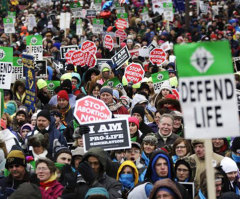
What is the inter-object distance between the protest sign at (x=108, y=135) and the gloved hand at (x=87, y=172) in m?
1.03

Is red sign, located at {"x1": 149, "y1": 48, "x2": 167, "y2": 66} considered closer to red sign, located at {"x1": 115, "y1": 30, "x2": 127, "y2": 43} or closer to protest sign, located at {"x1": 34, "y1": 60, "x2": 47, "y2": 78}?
protest sign, located at {"x1": 34, "y1": 60, "x2": 47, "y2": 78}

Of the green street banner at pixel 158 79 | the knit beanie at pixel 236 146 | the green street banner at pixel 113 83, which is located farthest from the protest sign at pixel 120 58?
the knit beanie at pixel 236 146

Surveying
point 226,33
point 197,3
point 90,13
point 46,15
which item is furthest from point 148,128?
point 197,3

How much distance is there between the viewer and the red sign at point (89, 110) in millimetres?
9117

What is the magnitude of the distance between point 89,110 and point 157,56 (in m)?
10.2

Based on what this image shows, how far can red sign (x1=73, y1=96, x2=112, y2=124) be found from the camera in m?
9.12

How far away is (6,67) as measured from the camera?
11750mm

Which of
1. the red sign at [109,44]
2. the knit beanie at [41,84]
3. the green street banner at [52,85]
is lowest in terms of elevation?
the knit beanie at [41,84]

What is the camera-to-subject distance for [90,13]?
30344 millimetres

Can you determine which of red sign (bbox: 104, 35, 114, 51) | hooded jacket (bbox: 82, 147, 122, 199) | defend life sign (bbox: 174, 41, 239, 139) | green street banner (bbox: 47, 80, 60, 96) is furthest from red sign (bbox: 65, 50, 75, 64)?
defend life sign (bbox: 174, 41, 239, 139)

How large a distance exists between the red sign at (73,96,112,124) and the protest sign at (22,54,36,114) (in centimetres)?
470

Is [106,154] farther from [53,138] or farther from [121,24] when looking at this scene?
[121,24]

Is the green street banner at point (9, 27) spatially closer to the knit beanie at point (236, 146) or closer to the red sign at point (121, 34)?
the red sign at point (121, 34)

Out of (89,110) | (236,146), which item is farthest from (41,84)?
(236,146)
